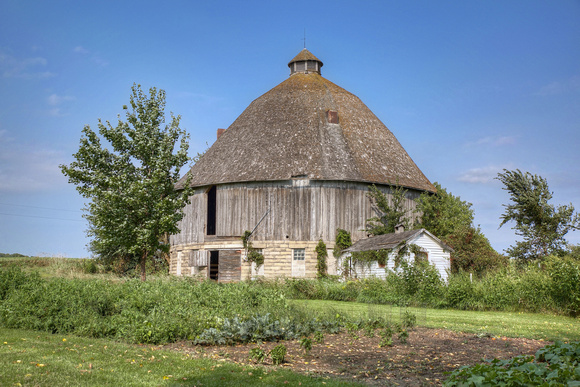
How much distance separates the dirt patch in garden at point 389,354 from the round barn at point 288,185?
19.9 meters

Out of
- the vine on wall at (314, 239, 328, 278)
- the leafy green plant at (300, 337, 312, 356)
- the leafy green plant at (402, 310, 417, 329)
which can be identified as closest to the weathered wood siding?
the vine on wall at (314, 239, 328, 278)

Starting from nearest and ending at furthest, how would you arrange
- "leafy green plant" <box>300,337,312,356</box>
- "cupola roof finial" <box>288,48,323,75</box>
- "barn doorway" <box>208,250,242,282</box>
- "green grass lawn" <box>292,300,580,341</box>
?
"leafy green plant" <box>300,337,312,356</box>, "green grass lawn" <box>292,300,580,341</box>, "barn doorway" <box>208,250,242,282</box>, "cupola roof finial" <box>288,48,323,75</box>

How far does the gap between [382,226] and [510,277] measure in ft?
39.9

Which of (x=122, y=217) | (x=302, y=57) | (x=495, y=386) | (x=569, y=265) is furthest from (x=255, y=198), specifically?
(x=495, y=386)

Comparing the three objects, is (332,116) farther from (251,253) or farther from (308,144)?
(251,253)

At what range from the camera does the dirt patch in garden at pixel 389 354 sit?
7.79 meters

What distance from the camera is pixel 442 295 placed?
754 inches

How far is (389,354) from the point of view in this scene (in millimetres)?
9070

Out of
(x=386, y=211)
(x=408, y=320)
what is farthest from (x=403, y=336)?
(x=386, y=211)

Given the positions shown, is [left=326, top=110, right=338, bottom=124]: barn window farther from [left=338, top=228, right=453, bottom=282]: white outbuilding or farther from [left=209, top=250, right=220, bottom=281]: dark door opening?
[left=209, top=250, right=220, bottom=281]: dark door opening

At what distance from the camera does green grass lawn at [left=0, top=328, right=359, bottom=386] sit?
716cm

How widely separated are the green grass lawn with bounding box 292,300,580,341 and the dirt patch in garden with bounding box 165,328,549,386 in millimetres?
969

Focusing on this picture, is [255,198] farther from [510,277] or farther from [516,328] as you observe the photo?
[516,328]

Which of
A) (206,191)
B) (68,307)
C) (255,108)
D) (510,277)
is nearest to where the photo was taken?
(68,307)
